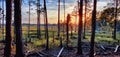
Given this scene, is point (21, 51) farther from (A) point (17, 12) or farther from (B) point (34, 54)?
(B) point (34, 54)

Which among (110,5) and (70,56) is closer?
(70,56)

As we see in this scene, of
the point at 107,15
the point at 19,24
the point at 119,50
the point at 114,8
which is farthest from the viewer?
the point at 107,15

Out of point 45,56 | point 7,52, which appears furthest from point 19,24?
point 45,56

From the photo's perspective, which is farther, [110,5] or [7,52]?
[110,5]

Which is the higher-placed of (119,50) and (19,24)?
(19,24)

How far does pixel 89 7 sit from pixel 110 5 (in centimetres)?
666

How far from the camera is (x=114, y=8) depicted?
59.8 metres

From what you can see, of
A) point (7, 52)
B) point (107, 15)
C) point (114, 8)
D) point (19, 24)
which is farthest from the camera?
point (107, 15)

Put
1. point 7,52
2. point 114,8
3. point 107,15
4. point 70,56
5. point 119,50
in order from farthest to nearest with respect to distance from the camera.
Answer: point 107,15
point 114,8
point 119,50
point 70,56
point 7,52

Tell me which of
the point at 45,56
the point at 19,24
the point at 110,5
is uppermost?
the point at 110,5

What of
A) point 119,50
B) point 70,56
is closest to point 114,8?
point 119,50

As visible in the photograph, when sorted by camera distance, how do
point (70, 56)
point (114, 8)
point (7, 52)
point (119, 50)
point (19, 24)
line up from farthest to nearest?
point (114, 8) → point (119, 50) → point (70, 56) → point (19, 24) → point (7, 52)

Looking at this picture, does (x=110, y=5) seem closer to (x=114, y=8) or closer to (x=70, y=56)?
(x=114, y=8)

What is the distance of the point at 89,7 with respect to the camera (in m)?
66.2
